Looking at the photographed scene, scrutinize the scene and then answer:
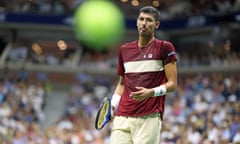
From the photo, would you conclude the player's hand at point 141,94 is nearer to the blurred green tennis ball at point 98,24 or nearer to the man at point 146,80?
the man at point 146,80

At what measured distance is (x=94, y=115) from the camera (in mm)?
17797

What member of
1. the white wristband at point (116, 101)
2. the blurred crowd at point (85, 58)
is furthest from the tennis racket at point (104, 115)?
the blurred crowd at point (85, 58)

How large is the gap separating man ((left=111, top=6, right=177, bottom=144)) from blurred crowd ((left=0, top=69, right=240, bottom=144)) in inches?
257

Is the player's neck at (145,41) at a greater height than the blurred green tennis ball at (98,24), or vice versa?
the player's neck at (145,41)

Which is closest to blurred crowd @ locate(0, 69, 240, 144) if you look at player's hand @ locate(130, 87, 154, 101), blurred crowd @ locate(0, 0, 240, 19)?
blurred crowd @ locate(0, 0, 240, 19)

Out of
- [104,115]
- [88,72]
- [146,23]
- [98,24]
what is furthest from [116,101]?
[88,72]

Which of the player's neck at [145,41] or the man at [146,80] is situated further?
the player's neck at [145,41]

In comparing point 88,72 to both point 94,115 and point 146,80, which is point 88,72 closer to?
point 94,115

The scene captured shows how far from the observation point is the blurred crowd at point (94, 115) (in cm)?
1402

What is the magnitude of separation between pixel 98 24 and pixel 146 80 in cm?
1463

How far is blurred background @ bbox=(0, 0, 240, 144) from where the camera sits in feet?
51.6

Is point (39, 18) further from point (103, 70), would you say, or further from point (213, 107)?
point (213, 107)

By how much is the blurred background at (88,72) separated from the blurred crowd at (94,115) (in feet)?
0.11

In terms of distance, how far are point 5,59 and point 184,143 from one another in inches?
426
